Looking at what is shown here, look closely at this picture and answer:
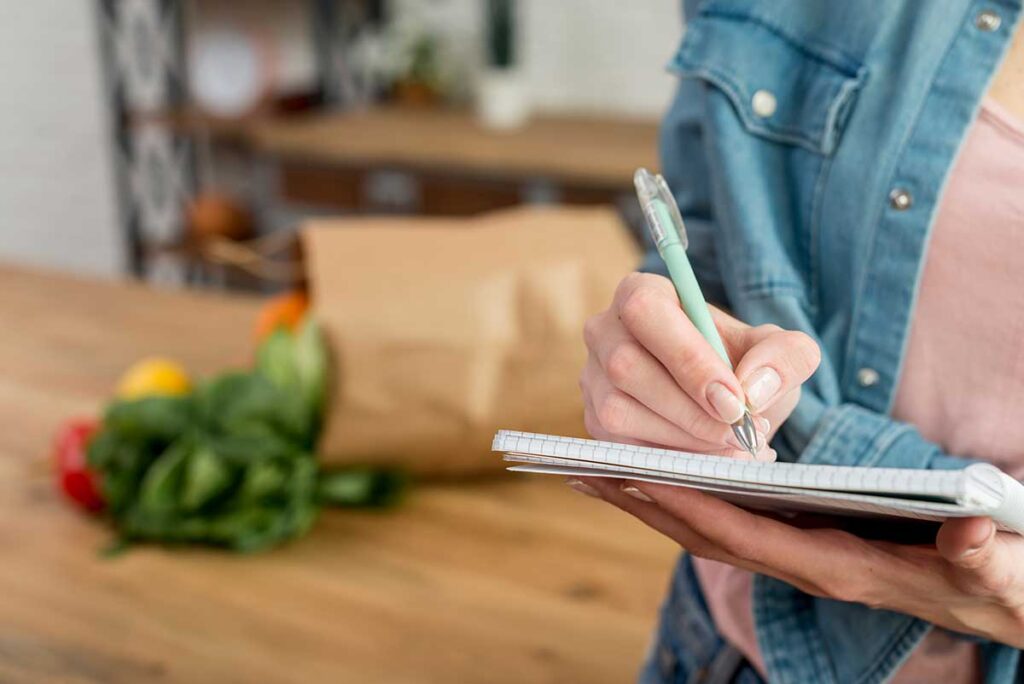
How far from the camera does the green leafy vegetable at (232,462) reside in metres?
1.14

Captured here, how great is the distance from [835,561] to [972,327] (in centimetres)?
17

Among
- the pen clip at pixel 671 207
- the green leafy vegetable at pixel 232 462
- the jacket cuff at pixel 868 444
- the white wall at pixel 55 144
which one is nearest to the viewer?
the pen clip at pixel 671 207

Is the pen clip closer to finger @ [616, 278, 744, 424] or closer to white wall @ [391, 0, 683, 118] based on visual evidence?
finger @ [616, 278, 744, 424]

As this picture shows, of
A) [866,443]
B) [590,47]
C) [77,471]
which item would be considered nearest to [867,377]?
[866,443]

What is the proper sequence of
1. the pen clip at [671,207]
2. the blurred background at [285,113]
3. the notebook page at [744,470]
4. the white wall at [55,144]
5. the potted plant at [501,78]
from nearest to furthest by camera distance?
the notebook page at [744,470], the pen clip at [671,207], the blurred background at [285,113], the potted plant at [501,78], the white wall at [55,144]

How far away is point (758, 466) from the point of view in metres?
0.41

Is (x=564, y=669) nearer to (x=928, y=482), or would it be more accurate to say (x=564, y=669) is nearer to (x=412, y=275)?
(x=412, y=275)

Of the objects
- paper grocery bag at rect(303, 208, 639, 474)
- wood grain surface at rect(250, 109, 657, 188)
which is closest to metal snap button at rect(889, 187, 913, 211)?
paper grocery bag at rect(303, 208, 639, 474)

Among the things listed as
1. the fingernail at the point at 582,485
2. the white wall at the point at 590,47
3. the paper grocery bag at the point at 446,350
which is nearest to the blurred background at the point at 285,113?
the white wall at the point at 590,47

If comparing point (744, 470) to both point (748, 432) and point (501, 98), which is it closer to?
point (748, 432)

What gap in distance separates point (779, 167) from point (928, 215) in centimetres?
10

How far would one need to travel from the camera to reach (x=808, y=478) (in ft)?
1.32

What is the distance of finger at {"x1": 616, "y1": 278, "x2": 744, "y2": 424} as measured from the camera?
440 mm

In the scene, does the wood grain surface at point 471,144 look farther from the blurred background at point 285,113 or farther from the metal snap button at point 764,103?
the metal snap button at point 764,103
